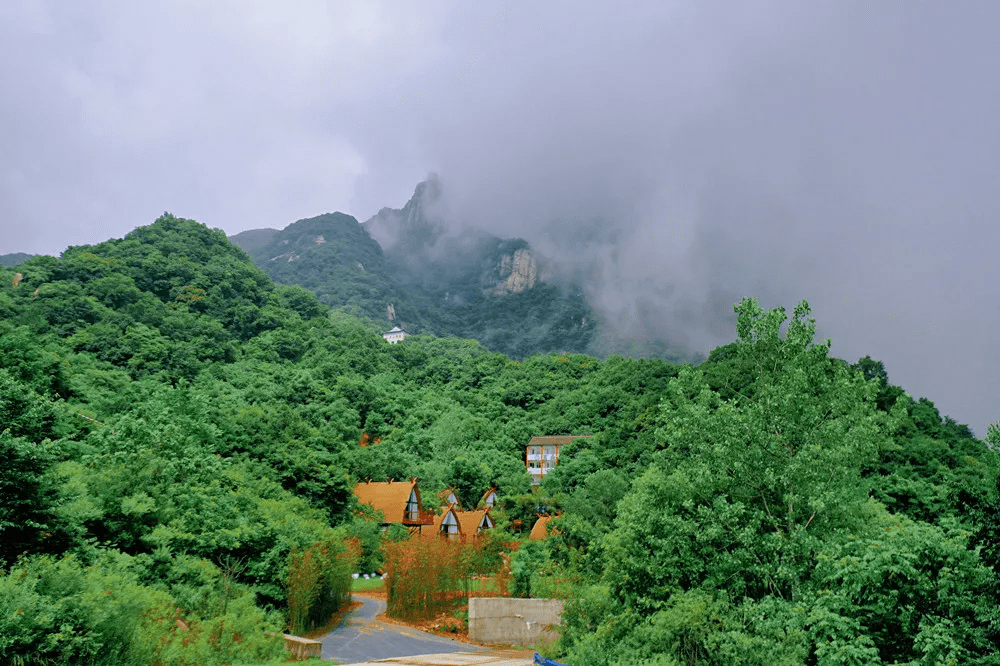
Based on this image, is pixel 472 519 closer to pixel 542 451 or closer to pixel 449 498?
pixel 449 498

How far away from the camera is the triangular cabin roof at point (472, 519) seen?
40.1 metres

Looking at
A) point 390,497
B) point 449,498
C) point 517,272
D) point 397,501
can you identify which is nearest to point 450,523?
point 449,498

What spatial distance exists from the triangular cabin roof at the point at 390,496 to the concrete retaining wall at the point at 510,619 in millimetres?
19976

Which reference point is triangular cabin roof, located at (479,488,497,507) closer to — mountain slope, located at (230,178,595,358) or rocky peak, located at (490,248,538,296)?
mountain slope, located at (230,178,595,358)

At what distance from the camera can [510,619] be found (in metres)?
20.8

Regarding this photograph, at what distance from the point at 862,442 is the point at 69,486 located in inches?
671

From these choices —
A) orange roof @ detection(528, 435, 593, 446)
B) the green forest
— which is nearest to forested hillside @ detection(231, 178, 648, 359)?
orange roof @ detection(528, 435, 593, 446)

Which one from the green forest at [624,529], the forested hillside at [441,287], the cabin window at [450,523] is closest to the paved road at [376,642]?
the green forest at [624,529]

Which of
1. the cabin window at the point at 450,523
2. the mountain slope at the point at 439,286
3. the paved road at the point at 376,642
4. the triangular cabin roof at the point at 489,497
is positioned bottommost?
the paved road at the point at 376,642

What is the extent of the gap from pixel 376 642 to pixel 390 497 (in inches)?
928

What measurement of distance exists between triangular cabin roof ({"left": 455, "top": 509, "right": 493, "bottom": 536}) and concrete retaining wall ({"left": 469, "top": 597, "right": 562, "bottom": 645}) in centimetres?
1818

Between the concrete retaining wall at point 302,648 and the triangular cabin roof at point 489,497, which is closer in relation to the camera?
the concrete retaining wall at point 302,648

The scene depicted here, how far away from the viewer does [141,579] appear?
13648 mm

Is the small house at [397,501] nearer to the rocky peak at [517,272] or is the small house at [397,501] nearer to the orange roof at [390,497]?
the orange roof at [390,497]
